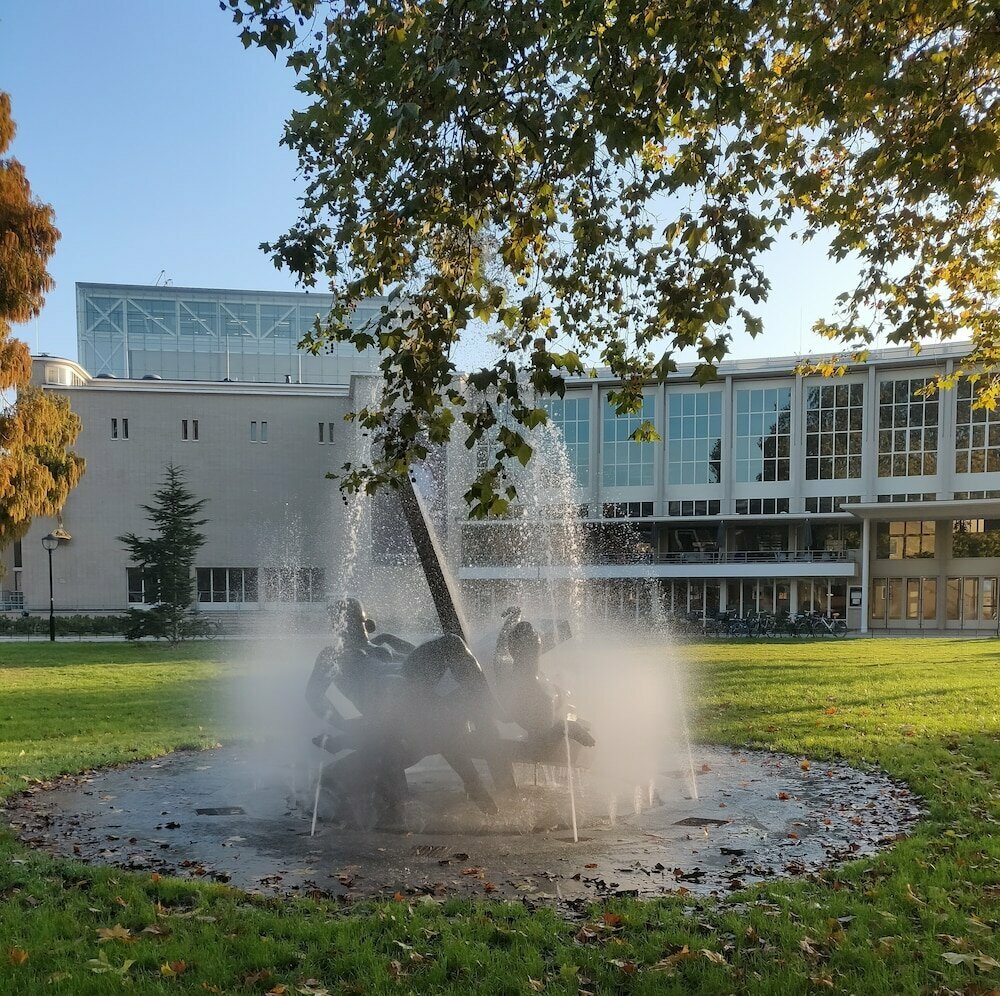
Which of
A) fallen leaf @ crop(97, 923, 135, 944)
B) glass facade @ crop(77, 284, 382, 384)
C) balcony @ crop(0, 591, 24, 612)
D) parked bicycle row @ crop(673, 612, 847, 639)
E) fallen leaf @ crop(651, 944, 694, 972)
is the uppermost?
glass facade @ crop(77, 284, 382, 384)

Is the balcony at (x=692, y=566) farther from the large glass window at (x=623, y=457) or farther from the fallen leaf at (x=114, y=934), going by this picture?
the fallen leaf at (x=114, y=934)

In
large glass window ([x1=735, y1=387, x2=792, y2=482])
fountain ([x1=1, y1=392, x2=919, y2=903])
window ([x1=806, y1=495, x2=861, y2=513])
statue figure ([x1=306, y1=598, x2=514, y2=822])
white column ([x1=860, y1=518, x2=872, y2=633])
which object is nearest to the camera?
fountain ([x1=1, y1=392, x2=919, y2=903])

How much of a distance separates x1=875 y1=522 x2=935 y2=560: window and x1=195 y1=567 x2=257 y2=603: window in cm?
3464

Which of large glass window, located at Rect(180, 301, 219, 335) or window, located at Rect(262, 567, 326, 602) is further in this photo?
large glass window, located at Rect(180, 301, 219, 335)

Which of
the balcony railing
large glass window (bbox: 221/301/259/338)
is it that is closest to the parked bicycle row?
the balcony railing

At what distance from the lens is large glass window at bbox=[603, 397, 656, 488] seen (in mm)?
52875

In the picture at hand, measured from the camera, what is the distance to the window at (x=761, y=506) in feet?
164

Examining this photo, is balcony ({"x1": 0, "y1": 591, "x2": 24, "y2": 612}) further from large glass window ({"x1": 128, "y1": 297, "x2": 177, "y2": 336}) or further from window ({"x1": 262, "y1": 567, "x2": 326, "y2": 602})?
large glass window ({"x1": 128, "y1": 297, "x2": 177, "y2": 336})

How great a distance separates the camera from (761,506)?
50562 mm

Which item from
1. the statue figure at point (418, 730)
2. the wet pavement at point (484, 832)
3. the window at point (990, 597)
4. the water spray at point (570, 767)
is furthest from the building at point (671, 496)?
the statue figure at point (418, 730)

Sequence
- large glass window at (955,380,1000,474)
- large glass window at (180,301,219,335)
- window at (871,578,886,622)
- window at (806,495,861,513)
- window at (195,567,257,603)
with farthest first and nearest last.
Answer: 1. large glass window at (180,301,219,335)
2. window at (195,567,257,603)
3. window at (806,495,861,513)
4. window at (871,578,886,622)
5. large glass window at (955,380,1000,474)

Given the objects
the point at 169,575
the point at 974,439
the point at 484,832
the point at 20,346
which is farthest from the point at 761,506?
the point at 484,832

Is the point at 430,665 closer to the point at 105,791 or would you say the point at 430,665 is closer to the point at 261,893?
the point at 261,893

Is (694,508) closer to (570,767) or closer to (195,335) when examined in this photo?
(195,335)
